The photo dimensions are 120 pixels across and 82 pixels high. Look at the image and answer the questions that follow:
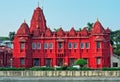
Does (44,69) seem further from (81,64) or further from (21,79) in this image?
(81,64)

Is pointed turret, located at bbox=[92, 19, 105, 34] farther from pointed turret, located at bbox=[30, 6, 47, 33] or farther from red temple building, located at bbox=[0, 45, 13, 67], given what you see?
red temple building, located at bbox=[0, 45, 13, 67]

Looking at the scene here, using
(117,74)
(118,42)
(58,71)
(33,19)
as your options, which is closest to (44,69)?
(58,71)

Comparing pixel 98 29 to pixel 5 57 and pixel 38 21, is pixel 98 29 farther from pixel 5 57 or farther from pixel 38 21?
pixel 5 57

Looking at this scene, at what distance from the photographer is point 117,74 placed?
57688 mm

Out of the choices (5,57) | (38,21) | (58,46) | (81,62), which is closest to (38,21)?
(38,21)

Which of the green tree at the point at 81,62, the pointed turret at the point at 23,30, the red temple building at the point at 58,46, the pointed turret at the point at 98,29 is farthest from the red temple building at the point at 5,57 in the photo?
the pointed turret at the point at 98,29

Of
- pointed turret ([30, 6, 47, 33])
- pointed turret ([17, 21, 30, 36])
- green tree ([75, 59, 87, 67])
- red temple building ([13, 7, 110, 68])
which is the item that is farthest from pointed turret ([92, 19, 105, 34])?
pointed turret ([17, 21, 30, 36])

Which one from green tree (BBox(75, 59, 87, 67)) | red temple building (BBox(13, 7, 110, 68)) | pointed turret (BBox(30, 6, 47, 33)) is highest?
pointed turret (BBox(30, 6, 47, 33))

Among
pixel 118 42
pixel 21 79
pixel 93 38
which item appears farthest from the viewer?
pixel 118 42

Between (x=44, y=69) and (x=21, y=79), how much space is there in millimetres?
4935

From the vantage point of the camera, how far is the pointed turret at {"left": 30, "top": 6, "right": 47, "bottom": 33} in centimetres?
8048

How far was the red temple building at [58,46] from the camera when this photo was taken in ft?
245

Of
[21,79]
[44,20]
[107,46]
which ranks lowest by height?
[21,79]

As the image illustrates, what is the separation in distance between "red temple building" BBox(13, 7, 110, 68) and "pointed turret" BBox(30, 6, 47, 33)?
8.31 feet
